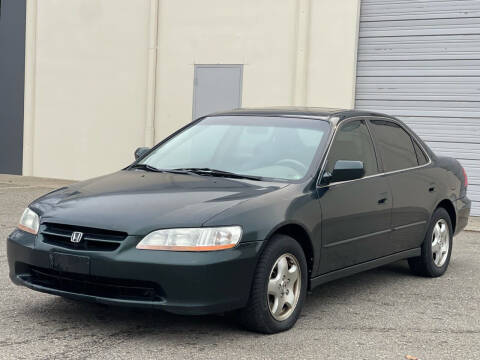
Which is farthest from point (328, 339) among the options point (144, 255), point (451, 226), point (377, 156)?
point (451, 226)

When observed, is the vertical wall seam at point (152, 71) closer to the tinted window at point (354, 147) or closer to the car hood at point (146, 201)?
the tinted window at point (354, 147)

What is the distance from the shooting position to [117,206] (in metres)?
4.98

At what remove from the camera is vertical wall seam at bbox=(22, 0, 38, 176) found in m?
17.4

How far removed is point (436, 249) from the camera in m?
7.43

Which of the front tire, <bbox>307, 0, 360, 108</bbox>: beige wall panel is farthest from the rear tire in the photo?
<bbox>307, 0, 360, 108</bbox>: beige wall panel

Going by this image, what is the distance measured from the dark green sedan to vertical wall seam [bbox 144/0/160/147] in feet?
30.3

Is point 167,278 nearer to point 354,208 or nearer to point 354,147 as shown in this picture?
point 354,208

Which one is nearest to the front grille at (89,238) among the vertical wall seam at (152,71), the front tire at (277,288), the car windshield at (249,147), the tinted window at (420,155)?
the front tire at (277,288)

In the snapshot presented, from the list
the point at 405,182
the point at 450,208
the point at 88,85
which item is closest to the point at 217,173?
the point at 405,182

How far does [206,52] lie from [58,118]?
3903 mm

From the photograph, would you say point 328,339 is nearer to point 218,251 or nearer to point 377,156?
Answer: point 218,251

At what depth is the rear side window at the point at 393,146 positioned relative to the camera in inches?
267

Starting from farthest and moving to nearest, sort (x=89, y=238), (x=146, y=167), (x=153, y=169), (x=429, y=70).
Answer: (x=429, y=70) → (x=146, y=167) → (x=153, y=169) → (x=89, y=238)

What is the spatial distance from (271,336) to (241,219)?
0.82 m
